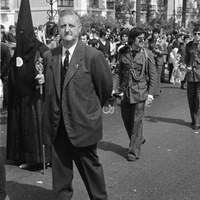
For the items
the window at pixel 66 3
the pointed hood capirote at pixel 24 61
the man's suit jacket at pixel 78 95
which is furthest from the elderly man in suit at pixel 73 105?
the window at pixel 66 3

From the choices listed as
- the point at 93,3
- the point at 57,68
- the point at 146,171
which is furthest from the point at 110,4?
the point at 57,68

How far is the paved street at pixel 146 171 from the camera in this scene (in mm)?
4824

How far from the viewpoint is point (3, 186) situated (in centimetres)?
409

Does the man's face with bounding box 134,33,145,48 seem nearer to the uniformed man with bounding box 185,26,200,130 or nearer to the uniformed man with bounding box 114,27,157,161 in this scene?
the uniformed man with bounding box 114,27,157,161

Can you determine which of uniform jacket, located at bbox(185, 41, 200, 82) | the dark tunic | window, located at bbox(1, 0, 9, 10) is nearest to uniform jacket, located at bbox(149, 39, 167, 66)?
uniform jacket, located at bbox(185, 41, 200, 82)

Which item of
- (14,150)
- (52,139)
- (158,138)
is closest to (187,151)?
(158,138)

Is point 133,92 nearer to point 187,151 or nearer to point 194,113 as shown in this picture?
point 187,151

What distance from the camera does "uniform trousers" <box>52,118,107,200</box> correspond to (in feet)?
13.3

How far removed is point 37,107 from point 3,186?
1684 mm

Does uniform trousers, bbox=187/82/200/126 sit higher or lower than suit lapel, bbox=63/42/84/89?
lower

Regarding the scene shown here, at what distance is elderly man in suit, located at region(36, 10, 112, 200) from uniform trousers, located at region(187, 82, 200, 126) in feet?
13.8

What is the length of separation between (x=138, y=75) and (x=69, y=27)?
236 cm

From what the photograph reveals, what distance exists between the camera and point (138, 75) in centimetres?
607

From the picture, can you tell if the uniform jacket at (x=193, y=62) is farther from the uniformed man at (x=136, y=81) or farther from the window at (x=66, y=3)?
the window at (x=66, y=3)
